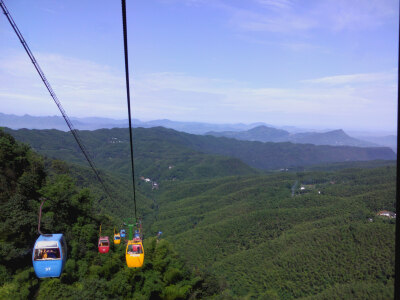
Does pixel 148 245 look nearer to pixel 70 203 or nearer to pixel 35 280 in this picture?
pixel 70 203

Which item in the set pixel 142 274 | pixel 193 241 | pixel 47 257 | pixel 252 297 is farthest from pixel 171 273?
pixel 193 241

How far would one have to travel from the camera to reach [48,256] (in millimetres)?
11523

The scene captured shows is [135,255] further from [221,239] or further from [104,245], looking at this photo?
[221,239]

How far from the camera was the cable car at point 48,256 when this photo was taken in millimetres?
11391

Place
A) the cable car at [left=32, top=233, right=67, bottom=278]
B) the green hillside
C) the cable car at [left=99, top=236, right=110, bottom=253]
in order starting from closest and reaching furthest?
the cable car at [left=32, top=233, right=67, bottom=278] → the cable car at [left=99, top=236, right=110, bottom=253] → the green hillside

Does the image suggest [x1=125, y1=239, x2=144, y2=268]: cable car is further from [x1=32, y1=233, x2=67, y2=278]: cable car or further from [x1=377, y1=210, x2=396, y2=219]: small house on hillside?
[x1=377, y1=210, x2=396, y2=219]: small house on hillside

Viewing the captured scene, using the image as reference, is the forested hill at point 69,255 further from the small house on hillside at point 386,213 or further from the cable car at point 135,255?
the small house on hillside at point 386,213

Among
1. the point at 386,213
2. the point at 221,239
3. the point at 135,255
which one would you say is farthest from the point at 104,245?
the point at 386,213

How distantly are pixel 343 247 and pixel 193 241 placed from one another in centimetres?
4342

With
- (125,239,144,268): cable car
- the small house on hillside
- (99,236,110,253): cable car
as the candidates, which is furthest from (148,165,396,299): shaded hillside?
(99,236,110,253): cable car

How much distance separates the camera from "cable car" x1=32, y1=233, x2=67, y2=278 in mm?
11391

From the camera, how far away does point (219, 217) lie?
111 meters

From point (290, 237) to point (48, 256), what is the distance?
77098 mm

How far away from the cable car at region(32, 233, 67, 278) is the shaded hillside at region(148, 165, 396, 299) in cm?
2302
